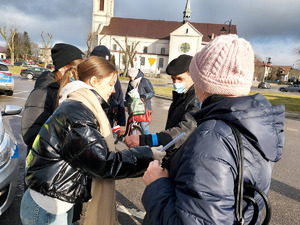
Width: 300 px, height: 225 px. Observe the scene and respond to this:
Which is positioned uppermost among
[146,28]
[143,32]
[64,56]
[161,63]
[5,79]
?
[146,28]

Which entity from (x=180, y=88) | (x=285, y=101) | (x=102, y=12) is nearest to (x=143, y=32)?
(x=102, y=12)

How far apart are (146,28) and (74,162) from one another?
62966 millimetres

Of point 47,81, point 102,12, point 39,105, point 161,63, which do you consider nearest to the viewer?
point 39,105

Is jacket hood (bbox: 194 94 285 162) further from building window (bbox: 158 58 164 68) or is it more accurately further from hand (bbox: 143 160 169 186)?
building window (bbox: 158 58 164 68)

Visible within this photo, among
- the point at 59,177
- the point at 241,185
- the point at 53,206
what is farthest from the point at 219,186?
the point at 53,206

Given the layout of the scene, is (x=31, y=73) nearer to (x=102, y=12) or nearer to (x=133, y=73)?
(x=133, y=73)

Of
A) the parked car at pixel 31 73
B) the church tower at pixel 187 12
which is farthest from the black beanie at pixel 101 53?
the church tower at pixel 187 12

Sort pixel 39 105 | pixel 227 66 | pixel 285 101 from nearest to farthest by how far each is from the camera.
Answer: pixel 227 66 → pixel 39 105 → pixel 285 101

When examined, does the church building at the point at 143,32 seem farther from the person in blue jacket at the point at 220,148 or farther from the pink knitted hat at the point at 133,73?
the person in blue jacket at the point at 220,148

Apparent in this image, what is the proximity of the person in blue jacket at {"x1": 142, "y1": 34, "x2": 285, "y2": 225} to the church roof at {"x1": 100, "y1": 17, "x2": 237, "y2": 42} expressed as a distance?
59580 mm

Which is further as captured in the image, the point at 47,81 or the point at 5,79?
the point at 5,79

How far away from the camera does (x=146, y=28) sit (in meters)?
59.4

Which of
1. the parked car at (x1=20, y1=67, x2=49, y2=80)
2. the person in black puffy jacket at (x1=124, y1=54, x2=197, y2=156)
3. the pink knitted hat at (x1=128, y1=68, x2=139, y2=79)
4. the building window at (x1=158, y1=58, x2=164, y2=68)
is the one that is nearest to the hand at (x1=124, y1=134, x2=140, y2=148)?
the person in black puffy jacket at (x1=124, y1=54, x2=197, y2=156)

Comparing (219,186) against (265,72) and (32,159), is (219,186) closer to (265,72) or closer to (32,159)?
(32,159)
